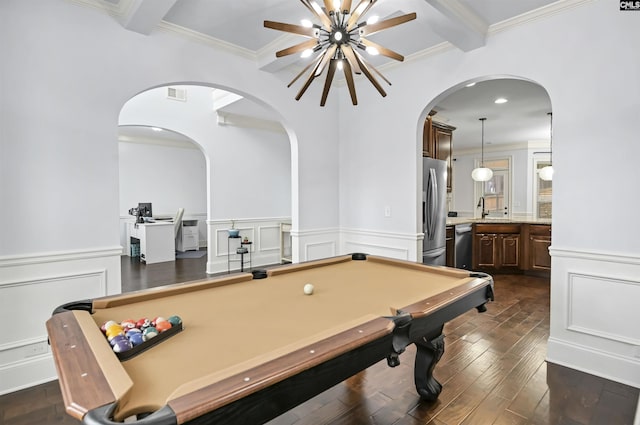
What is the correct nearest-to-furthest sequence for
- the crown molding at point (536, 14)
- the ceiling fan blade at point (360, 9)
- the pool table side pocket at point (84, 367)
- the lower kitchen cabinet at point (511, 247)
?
1. the pool table side pocket at point (84, 367)
2. the ceiling fan blade at point (360, 9)
3. the crown molding at point (536, 14)
4. the lower kitchen cabinet at point (511, 247)

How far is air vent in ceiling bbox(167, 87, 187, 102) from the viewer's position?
206 inches

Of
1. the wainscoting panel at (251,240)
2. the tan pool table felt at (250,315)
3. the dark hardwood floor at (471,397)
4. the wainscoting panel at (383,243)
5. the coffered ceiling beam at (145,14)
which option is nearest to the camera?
the tan pool table felt at (250,315)

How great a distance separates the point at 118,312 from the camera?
4.84ft

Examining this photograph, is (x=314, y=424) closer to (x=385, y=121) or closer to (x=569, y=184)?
(x=569, y=184)

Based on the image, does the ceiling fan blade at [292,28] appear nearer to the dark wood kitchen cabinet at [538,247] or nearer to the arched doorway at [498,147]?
the arched doorway at [498,147]

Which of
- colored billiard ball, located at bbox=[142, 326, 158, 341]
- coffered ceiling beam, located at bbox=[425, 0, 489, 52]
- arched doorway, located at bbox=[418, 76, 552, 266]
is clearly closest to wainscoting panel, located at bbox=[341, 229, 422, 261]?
arched doorway, located at bbox=[418, 76, 552, 266]

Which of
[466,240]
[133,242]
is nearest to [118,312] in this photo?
[466,240]

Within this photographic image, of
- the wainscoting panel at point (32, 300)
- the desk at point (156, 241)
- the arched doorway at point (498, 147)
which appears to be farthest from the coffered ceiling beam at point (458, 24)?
the desk at point (156, 241)

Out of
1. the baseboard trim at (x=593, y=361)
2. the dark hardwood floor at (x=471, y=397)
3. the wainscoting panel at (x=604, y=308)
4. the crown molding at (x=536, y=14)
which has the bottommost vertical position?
the dark hardwood floor at (x=471, y=397)

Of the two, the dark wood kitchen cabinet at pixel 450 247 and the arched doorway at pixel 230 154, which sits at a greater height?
the arched doorway at pixel 230 154

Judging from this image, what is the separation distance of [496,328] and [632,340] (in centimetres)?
107

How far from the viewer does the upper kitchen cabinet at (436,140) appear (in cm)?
429

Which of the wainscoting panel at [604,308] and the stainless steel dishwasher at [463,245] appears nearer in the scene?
the wainscoting panel at [604,308]

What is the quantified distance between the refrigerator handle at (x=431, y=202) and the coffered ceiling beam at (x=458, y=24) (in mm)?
1568
